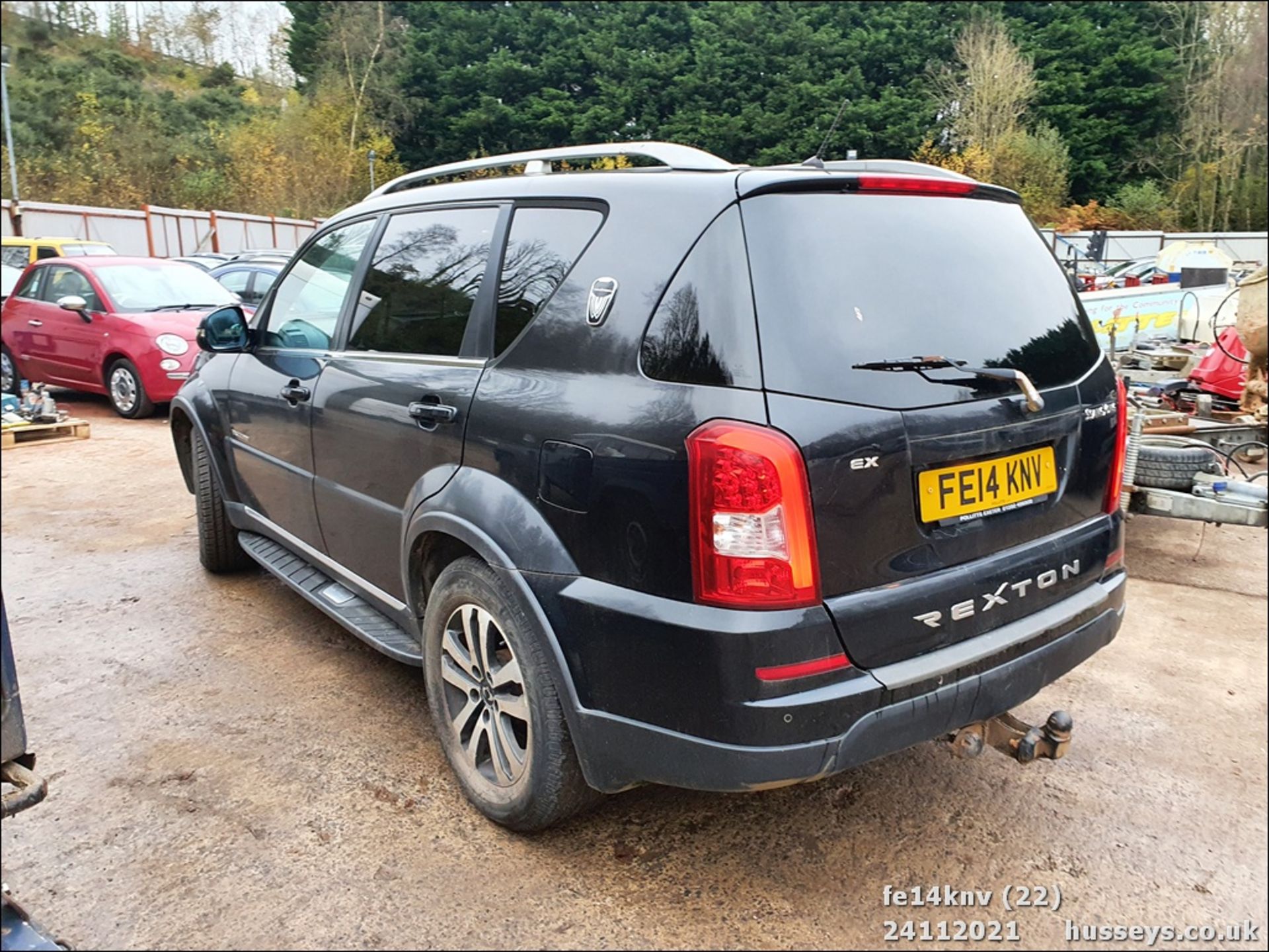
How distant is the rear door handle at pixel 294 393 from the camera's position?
341 cm

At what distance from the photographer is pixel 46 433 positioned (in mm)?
7832

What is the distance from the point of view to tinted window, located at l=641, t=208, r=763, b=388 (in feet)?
6.43

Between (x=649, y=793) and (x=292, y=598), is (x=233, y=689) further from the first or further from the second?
(x=649, y=793)

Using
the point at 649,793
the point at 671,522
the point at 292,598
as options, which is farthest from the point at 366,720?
the point at 671,522

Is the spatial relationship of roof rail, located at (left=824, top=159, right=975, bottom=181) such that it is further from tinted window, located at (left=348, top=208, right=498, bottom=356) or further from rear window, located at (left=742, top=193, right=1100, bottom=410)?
tinted window, located at (left=348, top=208, right=498, bottom=356)

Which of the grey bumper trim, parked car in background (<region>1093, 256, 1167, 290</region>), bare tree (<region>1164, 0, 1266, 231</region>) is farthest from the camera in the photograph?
bare tree (<region>1164, 0, 1266, 231</region>)

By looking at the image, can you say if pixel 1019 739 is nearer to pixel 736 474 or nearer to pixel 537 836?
pixel 736 474

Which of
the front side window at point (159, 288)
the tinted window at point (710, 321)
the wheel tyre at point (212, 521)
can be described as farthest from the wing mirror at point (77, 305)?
the tinted window at point (710, 321)

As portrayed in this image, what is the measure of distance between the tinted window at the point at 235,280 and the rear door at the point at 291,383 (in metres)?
9.71

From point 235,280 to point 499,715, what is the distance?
1217cm


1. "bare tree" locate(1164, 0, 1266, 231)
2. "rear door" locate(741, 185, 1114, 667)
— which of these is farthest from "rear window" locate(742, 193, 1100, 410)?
"bare tree" locate(1164, 0, 1266, 231)

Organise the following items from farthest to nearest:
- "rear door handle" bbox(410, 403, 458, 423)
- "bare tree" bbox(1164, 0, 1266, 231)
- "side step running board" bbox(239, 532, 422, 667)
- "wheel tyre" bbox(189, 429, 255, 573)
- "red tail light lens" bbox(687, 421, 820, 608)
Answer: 1. "bare tree" bbox(1164, 0, 1266, 231)
2. "wheel tyre" bbox(189, 429, 255, 573)
3. "side step running board" bbox(239, 532, 422, 667)
4. "rear door handle" bbox(410, 403, 458, 423)
5. "red tail light lens" bbox(687, 421, 820, 608)

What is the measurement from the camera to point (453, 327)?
9.04 ft

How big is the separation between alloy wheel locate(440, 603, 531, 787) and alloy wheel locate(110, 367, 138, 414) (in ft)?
25.4
